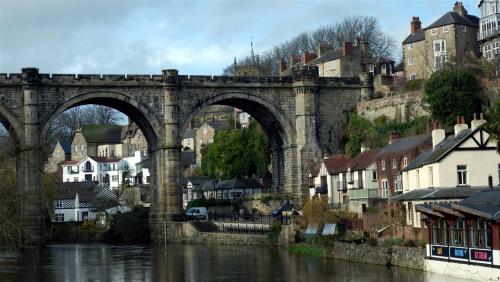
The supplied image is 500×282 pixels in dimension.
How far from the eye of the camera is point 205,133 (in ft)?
380

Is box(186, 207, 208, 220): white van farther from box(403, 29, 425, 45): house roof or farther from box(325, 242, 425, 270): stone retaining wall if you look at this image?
box(325, 242, 425, 270): stone retaining wall

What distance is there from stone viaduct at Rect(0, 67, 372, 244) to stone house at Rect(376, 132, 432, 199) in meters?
17.1

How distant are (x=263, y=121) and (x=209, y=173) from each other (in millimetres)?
25289

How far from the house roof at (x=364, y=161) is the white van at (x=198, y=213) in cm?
1734

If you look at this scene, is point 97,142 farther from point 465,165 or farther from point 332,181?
point 465,165

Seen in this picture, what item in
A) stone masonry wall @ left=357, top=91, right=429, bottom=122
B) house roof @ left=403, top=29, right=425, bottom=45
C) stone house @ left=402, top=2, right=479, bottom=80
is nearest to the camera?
stone masonry wall @ left=357, top=91, right=429, bottom=122

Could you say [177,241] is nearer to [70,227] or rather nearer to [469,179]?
[70,227]

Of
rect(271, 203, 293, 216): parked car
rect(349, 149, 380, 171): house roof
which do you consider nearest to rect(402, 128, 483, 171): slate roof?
rect(349, 149, 380, 171): house roof

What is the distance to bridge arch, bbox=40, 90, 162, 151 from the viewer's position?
222 feet

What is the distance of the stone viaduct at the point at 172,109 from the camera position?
218 ft

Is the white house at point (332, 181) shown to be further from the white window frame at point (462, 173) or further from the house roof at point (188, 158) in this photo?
the house roof at point (188, 158)

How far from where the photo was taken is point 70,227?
86438 millimetres

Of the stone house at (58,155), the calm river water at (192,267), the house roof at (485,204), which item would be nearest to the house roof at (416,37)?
the calm river water at (192,267)

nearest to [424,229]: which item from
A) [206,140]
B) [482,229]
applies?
[482,229]
